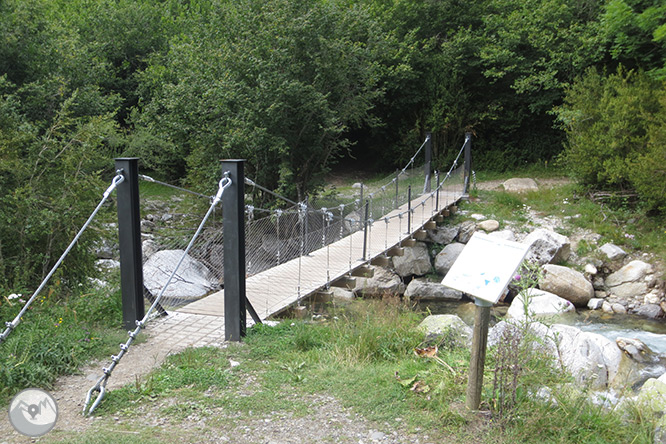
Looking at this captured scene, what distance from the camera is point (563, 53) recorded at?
12.0m

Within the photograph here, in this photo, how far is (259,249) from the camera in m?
5.95

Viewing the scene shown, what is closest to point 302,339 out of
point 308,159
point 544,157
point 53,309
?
point 53,309

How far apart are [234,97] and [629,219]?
728cm

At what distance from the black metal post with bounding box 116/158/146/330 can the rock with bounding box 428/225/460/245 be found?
7682mm

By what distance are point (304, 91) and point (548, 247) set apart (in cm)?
496

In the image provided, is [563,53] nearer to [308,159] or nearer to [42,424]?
[308,159]

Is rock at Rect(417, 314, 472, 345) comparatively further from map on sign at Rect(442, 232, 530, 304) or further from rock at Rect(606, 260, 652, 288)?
rock at Rect(606, 260, 652, 288)

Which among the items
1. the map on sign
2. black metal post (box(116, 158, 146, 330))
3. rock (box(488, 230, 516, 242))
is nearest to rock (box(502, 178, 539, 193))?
rock (box(488, 230, 516, 242))

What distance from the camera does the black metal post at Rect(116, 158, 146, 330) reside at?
357cm

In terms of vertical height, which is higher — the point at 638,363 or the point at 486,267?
the point at 486,267

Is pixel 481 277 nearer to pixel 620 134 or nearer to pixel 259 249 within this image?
pixel 259 249

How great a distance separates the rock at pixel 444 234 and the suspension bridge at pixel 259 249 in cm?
44

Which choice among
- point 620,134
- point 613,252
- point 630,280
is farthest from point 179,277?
point 620,134

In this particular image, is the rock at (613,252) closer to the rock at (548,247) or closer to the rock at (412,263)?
the rock at (548,247)
